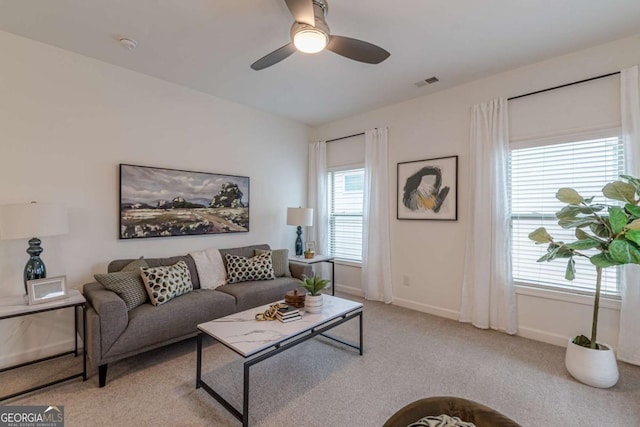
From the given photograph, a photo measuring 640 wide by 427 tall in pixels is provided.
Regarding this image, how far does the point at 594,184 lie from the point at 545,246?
2.35 ft

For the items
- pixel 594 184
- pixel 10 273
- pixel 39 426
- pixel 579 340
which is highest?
pixel 594 184

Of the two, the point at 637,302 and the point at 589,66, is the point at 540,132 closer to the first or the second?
the point at 589,66

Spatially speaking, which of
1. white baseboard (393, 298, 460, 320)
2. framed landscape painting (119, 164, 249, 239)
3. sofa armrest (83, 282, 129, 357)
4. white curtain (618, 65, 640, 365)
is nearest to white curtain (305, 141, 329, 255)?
framed landscape painting (119, 164, 249, 239)

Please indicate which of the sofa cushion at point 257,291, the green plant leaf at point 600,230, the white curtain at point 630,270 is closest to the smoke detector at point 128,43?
the sofa cushion at point 257,291

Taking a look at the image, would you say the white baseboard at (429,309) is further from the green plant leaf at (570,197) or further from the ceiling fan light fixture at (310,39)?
the ceiling fan light fixture at (310,39)

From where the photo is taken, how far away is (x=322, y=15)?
6.88 ft

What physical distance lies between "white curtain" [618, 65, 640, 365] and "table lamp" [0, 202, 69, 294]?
4799mm

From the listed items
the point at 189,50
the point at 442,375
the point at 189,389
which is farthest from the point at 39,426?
the point at 189,50

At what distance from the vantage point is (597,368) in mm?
2209

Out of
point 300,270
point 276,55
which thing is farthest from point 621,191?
point 300,270

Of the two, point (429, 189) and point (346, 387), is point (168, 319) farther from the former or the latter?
point (429, 189)

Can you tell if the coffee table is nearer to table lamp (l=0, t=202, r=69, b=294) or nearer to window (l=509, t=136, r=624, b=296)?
table lamp (l=0, t=202, r=69, b=294)

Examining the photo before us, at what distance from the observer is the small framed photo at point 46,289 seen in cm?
227

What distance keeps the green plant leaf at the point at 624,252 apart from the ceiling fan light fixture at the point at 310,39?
8.06 feet
